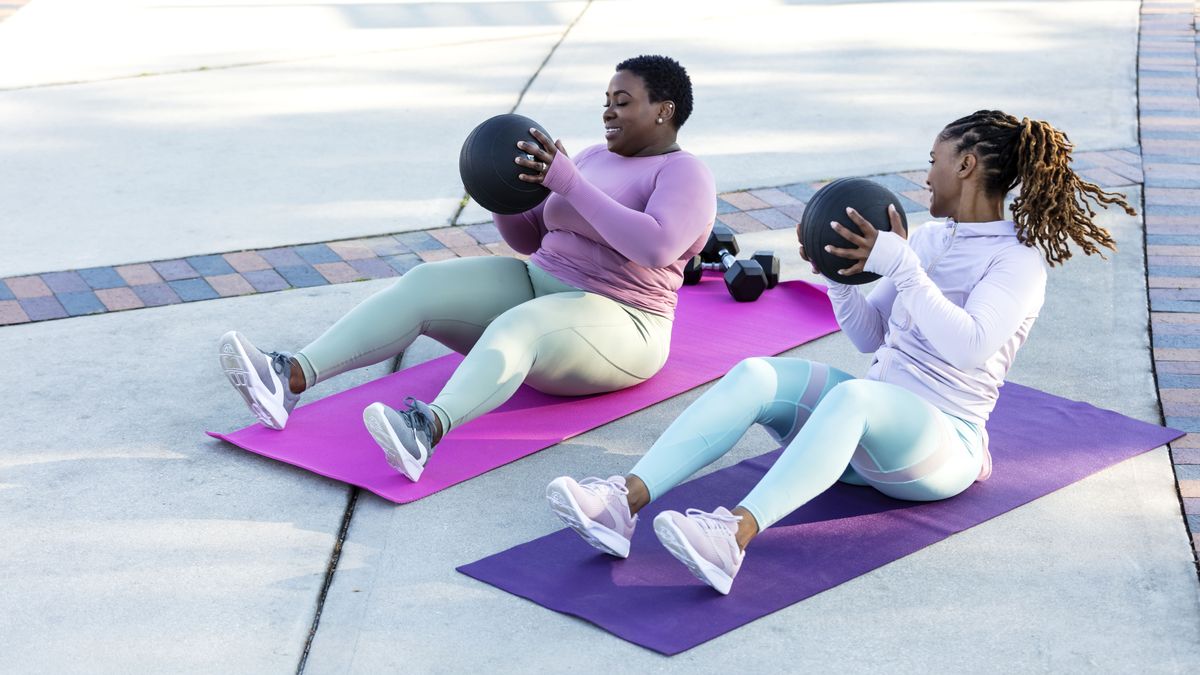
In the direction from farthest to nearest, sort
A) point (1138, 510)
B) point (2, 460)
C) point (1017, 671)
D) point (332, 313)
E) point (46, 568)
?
point (332, 313)
point (2, 460)
point (1138, 510)
point (46, 568)
point (1017, 671)

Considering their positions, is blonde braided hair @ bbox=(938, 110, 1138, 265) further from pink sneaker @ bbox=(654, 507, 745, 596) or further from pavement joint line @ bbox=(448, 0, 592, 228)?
pavement joint line @ bbox=(448, 0, 592, 228)

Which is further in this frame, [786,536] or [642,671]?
[786,536]

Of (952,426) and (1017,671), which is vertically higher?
(952,426)

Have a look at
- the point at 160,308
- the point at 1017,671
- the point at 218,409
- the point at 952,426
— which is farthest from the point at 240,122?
the point at 1017,671

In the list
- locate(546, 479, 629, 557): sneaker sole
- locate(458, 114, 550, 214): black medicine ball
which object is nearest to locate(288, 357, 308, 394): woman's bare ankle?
locate(458, 114, 550, 214): black medicine ball

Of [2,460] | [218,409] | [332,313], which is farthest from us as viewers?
[332,313]

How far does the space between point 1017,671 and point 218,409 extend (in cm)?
239

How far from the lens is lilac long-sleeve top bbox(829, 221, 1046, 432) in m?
3.16

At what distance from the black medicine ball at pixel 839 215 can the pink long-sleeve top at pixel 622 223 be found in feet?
2.28

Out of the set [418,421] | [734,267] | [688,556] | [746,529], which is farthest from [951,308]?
[734,267]

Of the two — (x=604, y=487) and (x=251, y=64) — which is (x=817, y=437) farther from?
(x=251, y=64)

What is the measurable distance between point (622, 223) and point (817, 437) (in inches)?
39.9

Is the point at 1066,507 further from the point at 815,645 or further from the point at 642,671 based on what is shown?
the point at 642,671

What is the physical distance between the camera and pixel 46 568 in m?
3.25
